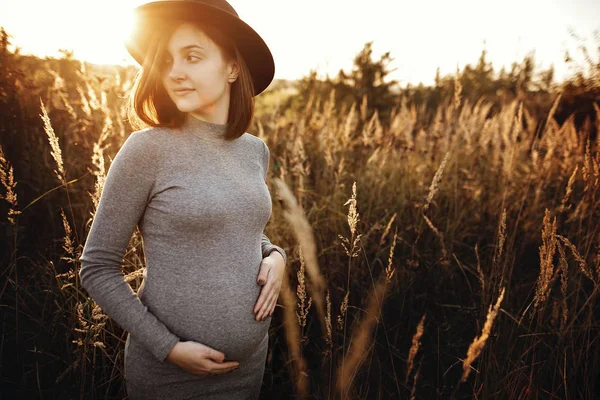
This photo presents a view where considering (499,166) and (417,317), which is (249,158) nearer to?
(417,317)

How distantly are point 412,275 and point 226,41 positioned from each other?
1.93m

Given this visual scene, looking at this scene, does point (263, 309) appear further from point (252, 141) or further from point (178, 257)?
point (252, 141)

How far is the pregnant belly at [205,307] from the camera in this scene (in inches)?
50.6

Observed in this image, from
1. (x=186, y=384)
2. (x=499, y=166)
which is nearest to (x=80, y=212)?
(x=186, y=384)

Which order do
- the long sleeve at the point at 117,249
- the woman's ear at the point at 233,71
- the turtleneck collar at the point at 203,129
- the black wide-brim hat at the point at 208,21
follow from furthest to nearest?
the woman's ear at the point at 233,71
the turtleneck collar at the point at 203,129
the black wide-brim hat at the point at 208,21
the long sleeve at the point at 117,249

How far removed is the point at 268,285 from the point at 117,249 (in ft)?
1.82

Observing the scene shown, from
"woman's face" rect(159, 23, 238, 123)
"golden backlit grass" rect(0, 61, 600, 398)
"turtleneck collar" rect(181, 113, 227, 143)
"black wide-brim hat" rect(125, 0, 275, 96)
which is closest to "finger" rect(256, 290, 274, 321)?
"golden backlit grass" rect(0, 61, 600, 398)

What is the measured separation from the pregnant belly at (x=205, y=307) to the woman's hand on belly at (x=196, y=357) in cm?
5

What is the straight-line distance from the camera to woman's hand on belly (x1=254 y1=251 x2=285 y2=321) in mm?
1408

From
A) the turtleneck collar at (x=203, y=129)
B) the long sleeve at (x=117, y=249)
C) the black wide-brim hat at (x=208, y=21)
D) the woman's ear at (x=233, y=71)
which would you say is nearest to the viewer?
the long sleeve at (x=117, y=249)

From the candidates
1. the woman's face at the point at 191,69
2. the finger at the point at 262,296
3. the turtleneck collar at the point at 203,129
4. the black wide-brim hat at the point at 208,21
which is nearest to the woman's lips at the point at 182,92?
the woman's face at the point at 191,69

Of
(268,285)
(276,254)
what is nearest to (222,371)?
(268,285)

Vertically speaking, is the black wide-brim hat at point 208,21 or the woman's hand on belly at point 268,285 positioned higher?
the black wide-brim hat at point 208,21

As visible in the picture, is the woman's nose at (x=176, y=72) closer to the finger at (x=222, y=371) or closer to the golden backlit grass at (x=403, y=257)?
the golden backlit grass at (x=403, y=257)
